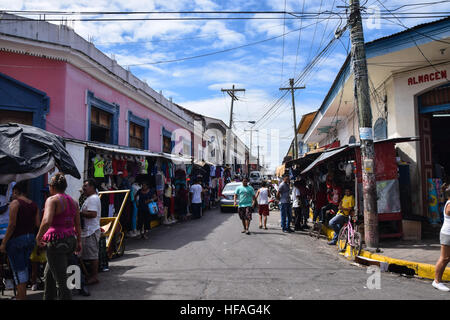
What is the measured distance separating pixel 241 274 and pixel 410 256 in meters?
3.84

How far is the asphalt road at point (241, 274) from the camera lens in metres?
5.03

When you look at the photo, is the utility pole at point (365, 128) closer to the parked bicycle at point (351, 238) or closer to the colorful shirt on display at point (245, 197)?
the parked bicycle at point (351, 238)

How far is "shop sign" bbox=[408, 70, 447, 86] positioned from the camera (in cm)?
922

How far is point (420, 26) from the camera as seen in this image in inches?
322

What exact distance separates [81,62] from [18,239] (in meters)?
7.69

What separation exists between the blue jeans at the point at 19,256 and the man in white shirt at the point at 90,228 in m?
1.09

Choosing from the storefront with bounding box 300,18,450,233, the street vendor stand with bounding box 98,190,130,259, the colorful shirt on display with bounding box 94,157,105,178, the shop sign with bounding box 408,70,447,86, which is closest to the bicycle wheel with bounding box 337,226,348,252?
the storefront with bounding box 300,18,450,233

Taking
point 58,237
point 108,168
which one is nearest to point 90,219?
point 58,237

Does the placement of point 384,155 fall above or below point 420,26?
below
